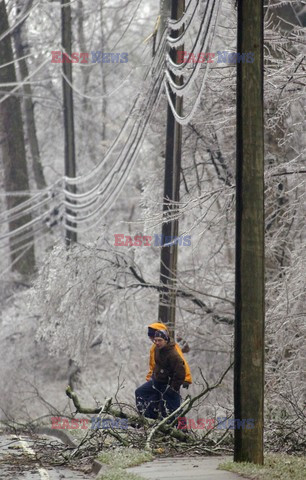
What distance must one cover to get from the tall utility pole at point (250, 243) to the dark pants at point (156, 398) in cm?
354

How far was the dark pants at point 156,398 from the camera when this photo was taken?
1446 centimetres

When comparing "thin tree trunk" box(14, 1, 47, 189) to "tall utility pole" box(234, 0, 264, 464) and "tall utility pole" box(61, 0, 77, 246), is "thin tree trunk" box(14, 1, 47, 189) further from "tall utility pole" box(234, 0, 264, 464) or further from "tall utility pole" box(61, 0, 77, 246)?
"tall utility pole" box(234, 0, 264, 464)

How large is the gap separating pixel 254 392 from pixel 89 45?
29.7 meters

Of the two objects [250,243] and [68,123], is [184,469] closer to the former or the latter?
[250,243]

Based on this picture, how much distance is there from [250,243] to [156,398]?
438 centimetres

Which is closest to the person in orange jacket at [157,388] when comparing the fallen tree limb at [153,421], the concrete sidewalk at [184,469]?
the fallen tree limb at [153,421]

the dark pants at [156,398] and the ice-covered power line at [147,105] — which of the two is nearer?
the dark pants at [156,398]

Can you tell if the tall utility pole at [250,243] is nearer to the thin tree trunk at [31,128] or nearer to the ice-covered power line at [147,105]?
the ice-covered power line at [147,105]

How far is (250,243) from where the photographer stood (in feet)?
35.5

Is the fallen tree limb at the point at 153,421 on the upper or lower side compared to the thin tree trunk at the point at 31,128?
lower

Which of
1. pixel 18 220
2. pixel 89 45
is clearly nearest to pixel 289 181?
pixel 18 220

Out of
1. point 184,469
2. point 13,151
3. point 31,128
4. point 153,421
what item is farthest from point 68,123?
point 184,469

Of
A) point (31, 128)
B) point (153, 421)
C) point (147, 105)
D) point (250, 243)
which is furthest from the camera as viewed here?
point (31, 128)

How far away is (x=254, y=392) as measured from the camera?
35.5ft
